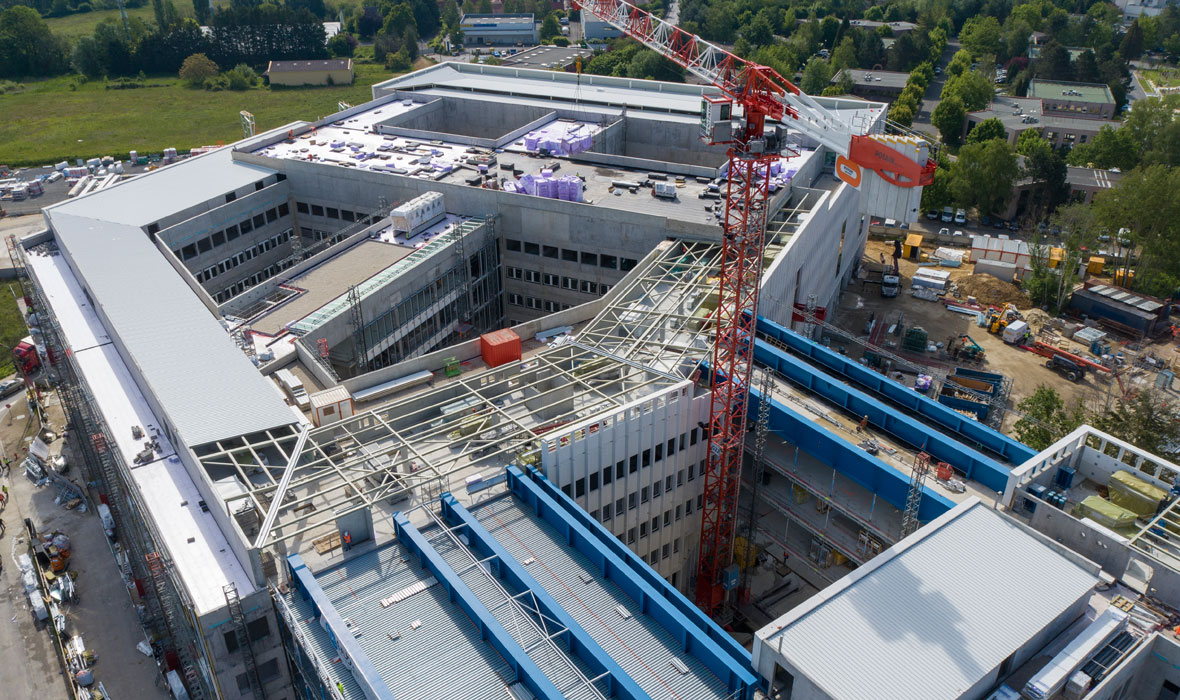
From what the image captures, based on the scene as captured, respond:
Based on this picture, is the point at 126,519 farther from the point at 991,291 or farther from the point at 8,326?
the point at 991,291

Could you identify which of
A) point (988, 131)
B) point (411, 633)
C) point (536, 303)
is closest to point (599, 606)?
point (411, 633)

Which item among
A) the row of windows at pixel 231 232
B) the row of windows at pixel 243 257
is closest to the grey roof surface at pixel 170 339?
the row of windows at pixel 231 232

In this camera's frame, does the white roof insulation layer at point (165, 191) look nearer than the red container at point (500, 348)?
No

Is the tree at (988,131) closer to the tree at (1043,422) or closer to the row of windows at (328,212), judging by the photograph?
the tree at (1043,422)

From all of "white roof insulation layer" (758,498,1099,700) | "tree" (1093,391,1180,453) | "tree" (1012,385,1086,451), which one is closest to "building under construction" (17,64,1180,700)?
"white roof insulation layer" (758,498,1099,700)

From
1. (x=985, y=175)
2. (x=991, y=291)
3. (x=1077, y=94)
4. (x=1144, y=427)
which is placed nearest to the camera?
(x=1144, y=427)

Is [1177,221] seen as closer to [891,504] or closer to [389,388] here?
[891,504]
